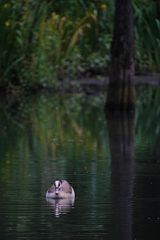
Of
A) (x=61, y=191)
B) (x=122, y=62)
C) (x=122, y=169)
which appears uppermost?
(x=122, y=62)

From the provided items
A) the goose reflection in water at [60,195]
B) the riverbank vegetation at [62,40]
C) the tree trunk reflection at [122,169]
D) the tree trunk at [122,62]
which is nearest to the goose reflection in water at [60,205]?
the goose reflection in water at [60,195]

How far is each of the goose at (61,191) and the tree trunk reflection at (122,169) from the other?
1.60ft

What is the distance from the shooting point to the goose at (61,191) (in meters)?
12.6

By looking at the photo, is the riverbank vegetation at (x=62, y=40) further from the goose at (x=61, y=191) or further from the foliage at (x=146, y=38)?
the goose at (x=61, y=191)

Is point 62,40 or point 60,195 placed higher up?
point 62,40

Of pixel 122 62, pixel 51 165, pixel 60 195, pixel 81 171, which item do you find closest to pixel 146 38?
pixel 122 62

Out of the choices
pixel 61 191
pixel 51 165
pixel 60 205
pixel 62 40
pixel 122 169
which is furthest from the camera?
pixel 62 40

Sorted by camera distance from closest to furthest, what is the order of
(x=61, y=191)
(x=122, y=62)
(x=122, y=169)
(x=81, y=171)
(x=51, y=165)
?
1. (x=61, y=191)
2. (x=81, y=171)
3. (x=122, y=169)
4. (x=51, y=165)
5. (x=122, y=62)

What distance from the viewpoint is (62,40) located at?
31.4 metres

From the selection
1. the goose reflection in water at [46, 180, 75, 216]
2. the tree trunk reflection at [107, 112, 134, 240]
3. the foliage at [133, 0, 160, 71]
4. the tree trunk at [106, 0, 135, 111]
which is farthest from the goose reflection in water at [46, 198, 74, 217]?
the foliage at [133, 0, 160, 71]

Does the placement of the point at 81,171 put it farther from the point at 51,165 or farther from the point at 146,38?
the point at 146,38

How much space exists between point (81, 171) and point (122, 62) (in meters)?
8.62

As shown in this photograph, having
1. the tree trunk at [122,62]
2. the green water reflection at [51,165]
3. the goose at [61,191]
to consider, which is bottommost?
the green water reflection at [51,165]

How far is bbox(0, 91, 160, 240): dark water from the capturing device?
11.0 m
